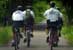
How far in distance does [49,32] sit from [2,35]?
5237 millimetres

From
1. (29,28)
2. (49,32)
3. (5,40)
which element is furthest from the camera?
(5,40)

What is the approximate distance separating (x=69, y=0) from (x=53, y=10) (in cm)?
1576

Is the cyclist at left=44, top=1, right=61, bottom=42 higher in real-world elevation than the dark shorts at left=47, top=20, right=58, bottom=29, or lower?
higher

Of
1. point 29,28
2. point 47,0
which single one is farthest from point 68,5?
point 29,28

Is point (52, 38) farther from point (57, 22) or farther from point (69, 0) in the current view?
point (69, 0)

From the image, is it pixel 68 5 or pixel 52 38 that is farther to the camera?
pixel 68 5

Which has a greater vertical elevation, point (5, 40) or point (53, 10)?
point (53, 10)

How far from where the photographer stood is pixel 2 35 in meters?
17.9

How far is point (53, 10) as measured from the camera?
1334 cm

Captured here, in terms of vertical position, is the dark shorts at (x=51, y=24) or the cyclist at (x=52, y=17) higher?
the cyclist at (x=52, y=17)

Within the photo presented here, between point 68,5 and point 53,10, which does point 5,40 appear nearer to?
point 53,10

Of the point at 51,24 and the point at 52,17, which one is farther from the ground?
the point at 52,17

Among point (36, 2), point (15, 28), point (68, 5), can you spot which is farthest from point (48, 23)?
point (36, 2)

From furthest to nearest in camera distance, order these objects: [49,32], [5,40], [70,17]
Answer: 1. [70,17]
2. [5,40]
3. [49,32]
